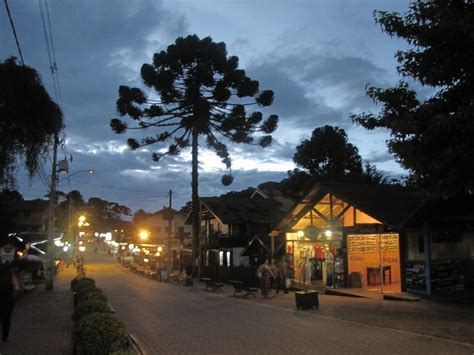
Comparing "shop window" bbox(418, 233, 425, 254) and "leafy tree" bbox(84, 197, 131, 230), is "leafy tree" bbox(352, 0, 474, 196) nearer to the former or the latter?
"shop window" bbox(418, 233, 425, 254)

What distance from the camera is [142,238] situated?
Result: 5947 centimetres

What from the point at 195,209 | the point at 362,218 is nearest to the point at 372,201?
the point at 362,218

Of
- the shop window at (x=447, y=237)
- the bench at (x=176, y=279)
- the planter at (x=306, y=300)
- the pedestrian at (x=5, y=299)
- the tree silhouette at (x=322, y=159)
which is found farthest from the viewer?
the tree silhouette at (x=322, y=159)

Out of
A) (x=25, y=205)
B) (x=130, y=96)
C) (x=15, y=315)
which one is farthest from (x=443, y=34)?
(x=25, y=205)

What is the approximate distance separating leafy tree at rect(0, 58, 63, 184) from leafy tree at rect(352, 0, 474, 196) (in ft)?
30.8

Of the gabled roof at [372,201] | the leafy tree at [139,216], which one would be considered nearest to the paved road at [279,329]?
the gabled roof at [372,201]

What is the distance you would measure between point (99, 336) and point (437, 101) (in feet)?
29.5

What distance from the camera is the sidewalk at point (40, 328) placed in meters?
9.71

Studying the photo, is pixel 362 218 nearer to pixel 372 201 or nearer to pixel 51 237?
pixel 372 201

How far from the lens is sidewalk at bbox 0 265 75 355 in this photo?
9.71 m

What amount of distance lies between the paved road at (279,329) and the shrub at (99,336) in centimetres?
241

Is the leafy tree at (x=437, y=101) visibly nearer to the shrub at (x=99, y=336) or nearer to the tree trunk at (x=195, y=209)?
the shrub at (x=99, y=336)

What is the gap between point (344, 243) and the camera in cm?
2175

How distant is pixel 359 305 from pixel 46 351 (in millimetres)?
10283
